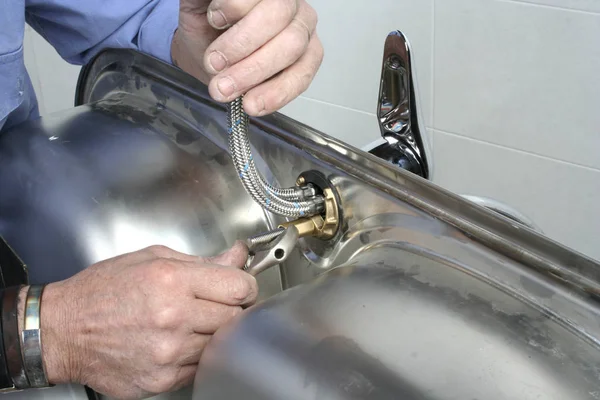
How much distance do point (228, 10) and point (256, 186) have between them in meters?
0.13

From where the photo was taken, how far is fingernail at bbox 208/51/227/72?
53 cm

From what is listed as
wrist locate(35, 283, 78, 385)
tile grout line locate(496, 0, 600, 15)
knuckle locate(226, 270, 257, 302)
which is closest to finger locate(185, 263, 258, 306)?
knuckle locate(226, 270, 257, 302)

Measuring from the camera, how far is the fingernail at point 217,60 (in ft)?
1.75

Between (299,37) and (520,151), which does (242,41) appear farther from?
(520,151)

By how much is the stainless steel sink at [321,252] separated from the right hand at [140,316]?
0.14ft

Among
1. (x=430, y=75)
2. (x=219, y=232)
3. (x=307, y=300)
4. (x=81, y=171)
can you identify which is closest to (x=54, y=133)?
(x=81, y=171)

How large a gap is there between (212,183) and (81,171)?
12 cm

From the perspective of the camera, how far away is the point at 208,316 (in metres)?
0.54

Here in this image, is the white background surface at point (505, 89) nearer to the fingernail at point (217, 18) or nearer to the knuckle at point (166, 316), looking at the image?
the fingernail at point (217, 18)

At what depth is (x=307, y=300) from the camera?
1.62ft

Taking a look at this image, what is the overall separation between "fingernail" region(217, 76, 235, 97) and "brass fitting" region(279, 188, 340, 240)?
0.35ft

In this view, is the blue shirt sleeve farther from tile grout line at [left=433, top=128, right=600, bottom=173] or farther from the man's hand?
tile grout line at [left=433, top=128, right=600, bottom=173]

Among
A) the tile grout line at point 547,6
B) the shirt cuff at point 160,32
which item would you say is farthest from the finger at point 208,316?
the tile grout line at point 547,6

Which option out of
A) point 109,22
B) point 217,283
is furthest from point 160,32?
point 217,283
